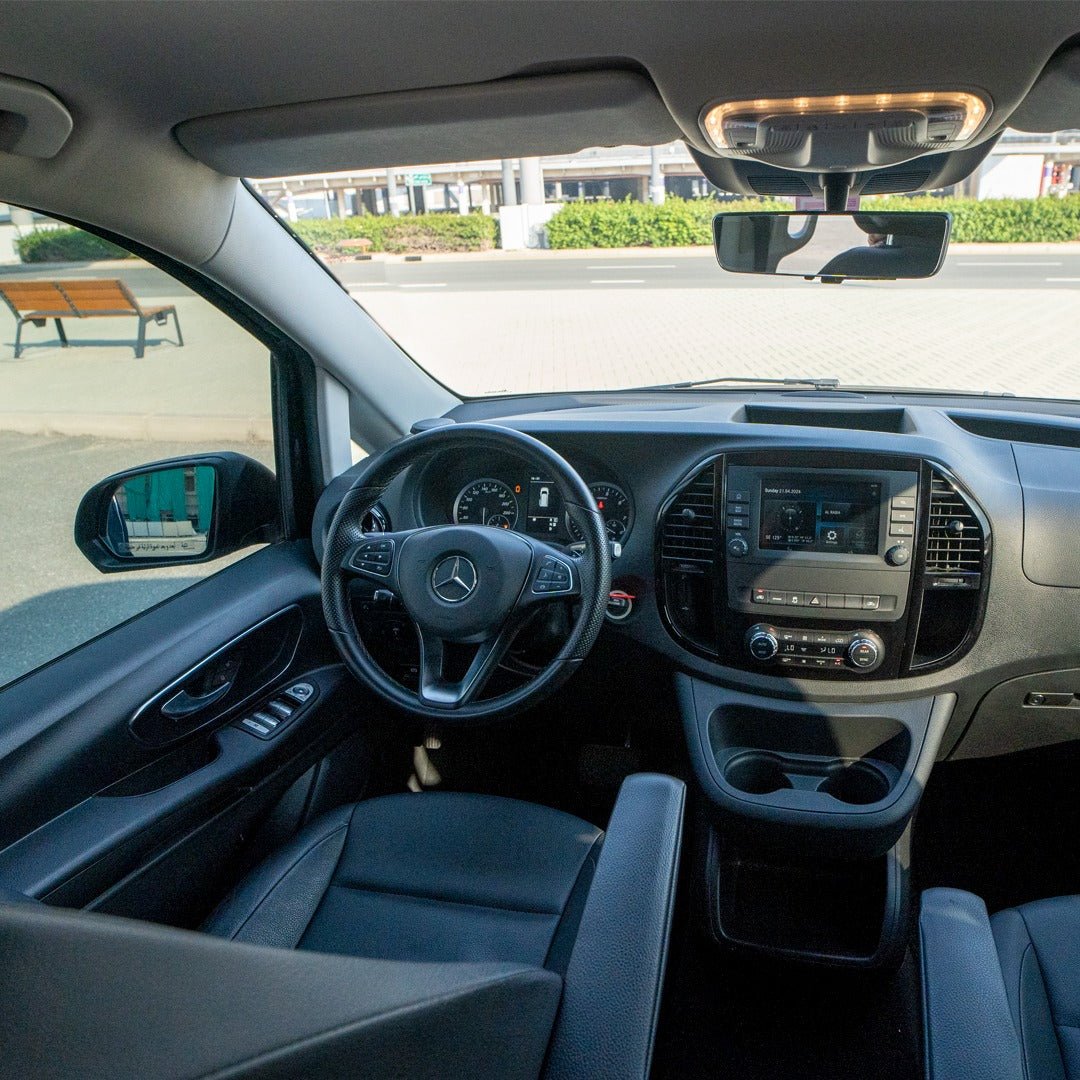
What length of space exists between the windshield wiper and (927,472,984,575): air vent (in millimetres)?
722

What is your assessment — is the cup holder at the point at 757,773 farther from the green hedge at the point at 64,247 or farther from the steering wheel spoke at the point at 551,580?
the green hedge at the point at 64,247

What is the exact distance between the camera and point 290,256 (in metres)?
2.61

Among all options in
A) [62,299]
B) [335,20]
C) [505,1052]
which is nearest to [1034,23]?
[335,20]

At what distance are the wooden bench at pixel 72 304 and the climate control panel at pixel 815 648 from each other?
1.86 metres

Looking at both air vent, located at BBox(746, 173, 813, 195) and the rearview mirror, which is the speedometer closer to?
the rearview mirror

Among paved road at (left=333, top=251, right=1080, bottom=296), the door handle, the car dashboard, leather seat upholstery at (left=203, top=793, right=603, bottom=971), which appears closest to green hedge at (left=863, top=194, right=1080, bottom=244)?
paved road at (left=333, top=251, right=1080, bottom=296)

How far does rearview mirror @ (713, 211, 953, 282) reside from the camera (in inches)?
94.6

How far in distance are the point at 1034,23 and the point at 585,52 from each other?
716 millimetres

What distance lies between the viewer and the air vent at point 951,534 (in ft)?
8.14

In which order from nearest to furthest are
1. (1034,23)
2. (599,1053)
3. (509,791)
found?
(599,1053) < (1034,23) < (509,791)

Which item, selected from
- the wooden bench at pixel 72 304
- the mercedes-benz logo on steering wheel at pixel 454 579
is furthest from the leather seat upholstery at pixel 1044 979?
the wooden bench at pixel 72 304

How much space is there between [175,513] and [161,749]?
70cm

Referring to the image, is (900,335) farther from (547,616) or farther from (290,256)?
(290,256)

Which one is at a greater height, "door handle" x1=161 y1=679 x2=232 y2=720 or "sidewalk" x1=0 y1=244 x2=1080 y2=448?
"sidewalk" x1=0 y1=244 x2=1080 y2=448
